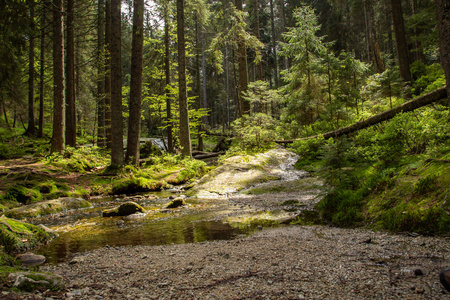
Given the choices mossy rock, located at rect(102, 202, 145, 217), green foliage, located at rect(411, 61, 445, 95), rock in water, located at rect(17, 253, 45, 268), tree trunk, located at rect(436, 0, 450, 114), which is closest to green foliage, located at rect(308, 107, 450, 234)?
tree trunk, located at rect(436, 0, 450, 114)

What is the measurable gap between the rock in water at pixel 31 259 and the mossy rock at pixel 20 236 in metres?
0.43

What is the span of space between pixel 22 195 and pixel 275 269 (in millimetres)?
8801

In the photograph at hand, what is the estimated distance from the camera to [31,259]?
364 cm

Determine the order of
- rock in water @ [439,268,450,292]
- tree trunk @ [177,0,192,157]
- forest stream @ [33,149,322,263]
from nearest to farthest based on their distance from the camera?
rock in water @ [439,268,450,292], forest stream @ [33,149,322,263], tree trunk @ [177,0,192,157]

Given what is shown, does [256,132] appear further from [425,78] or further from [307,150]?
[425,78]

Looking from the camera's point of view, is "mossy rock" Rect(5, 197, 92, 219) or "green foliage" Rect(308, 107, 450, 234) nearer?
"green foliage" Rect(308, 107, 450, 234)

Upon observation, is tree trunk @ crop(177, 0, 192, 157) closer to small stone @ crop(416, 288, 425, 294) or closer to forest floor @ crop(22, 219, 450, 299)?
forest floor @ crop(22, 219, 450, 299)

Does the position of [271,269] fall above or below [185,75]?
below

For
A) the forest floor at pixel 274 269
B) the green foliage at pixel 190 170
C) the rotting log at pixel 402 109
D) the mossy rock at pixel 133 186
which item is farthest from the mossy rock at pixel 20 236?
the green foliage at pixel 190 170

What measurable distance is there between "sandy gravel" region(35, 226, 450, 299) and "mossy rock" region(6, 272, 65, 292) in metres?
0.14

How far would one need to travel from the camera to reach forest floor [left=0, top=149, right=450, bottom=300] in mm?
2199

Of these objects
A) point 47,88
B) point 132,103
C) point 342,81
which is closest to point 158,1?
point 132,103

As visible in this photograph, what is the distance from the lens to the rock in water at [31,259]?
3516 millimetres

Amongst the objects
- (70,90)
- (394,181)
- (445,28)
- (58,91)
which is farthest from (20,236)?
(70,90)
